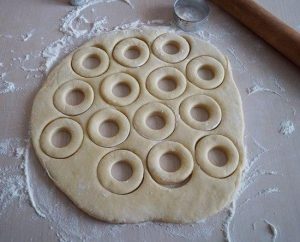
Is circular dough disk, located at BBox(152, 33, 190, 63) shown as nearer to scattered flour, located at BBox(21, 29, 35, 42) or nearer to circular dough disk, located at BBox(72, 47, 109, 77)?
circular dough disk, located at BBox(72, 47, 109, 77)

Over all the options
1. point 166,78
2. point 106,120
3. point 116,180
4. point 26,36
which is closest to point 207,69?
point 166,78

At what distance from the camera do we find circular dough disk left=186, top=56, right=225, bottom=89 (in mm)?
1090

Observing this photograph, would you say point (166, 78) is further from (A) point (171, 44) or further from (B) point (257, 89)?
(B) point (257, 89)

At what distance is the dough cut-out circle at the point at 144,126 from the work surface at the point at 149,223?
42 mm

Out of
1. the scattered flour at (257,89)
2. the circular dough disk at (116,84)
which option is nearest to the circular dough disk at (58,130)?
the circular dough disk at (116,84)

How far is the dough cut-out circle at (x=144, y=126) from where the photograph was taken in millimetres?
908

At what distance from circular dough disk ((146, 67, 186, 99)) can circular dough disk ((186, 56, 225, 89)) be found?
3cm

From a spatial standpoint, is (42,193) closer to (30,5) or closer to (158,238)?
(158,238)

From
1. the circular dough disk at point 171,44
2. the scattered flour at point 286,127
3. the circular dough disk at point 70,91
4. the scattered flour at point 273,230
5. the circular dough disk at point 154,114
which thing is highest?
the scattered flour at point 286,127

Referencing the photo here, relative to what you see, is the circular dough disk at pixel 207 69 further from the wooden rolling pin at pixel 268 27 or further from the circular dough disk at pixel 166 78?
the wooden rolling pin at pixel 268 27

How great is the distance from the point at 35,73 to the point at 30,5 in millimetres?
330

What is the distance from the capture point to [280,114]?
1082 mm

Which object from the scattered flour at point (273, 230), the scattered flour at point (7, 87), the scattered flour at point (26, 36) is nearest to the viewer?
the scattered flour at point (273, 230)

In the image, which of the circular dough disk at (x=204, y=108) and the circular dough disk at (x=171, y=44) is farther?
the circular dough disk at (x=171, y=44)
